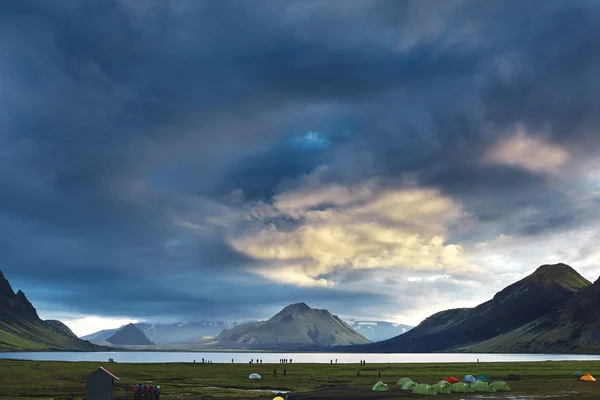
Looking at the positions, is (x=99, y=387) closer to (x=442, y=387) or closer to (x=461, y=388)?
(x=442, y=387)

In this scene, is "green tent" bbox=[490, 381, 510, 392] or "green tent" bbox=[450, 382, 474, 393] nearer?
"green tent" bbox=[450, 382, 474, 393]

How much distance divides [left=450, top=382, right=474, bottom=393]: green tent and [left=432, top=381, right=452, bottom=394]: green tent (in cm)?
128

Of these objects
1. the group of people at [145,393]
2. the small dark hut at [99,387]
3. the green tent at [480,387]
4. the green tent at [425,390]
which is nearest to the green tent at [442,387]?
the green tent at [425,390]

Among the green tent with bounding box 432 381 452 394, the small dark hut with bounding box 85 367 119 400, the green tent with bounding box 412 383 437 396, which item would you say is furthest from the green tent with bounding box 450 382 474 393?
the small dark hut with bounding box 85 367 119 400

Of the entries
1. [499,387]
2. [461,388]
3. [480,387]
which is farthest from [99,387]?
[499,387]

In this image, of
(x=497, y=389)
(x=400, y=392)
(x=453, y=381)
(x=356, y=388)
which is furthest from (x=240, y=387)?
(x=497, y=389)

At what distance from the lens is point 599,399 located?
76.8m

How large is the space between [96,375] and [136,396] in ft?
53.6

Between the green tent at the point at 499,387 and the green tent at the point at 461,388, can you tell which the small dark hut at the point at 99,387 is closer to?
the green tent at the point at 461,388

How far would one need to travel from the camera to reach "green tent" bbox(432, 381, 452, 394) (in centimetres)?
9144

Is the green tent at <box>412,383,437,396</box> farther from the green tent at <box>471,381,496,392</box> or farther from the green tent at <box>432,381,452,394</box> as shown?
the green tent at <box>471,381,496,392</box>

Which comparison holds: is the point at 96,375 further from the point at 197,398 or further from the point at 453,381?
the point at 453,381

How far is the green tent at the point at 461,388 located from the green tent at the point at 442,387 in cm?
128

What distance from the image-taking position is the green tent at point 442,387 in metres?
91.4
